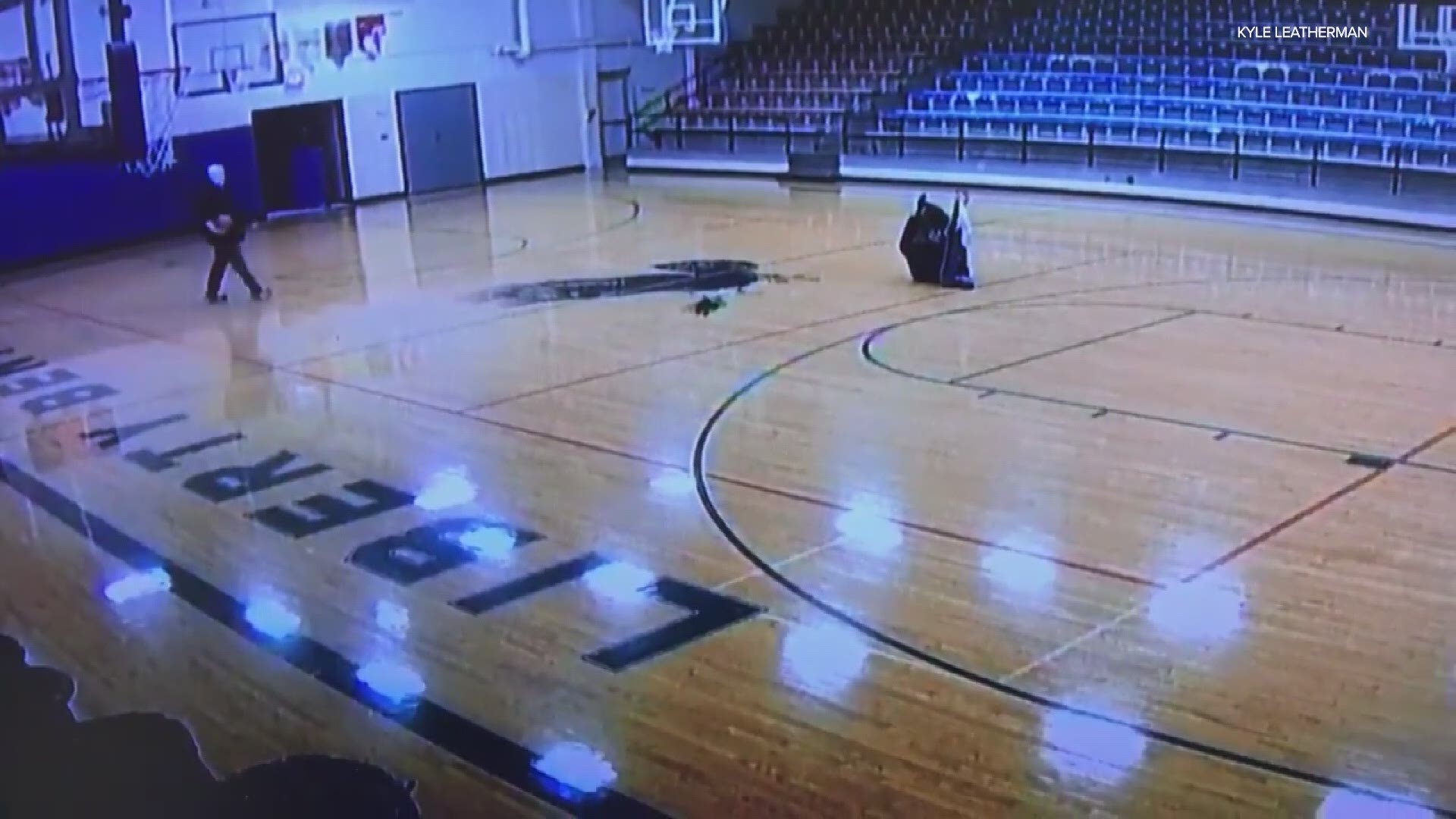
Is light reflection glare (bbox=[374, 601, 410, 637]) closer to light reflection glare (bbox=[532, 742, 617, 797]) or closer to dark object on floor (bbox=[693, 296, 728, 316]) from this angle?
light reflection glare (bbox=[532, 742, 617, 797])

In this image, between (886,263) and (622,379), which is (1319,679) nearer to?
(622,379)

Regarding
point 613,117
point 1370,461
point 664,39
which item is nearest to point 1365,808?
point 1370,461


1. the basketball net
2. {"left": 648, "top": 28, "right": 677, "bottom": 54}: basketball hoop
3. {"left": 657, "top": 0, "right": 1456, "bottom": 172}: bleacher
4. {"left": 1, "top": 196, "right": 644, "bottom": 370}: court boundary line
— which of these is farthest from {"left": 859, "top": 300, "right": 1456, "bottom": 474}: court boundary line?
{"left": 648, "top": 28, "right": 677, "bottom": 54}: basketball hoop

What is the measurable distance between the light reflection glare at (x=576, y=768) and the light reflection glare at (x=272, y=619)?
5.10ft

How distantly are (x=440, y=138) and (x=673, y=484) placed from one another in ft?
48.0

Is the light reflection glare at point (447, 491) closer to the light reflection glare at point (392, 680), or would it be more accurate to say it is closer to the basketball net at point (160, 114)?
the light reflection glare at point (392, 680)

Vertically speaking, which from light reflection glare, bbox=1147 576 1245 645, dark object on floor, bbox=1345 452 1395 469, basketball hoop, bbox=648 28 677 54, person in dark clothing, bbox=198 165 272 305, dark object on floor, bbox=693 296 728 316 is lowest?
light reflection glare, bbox=1147 576 1245 645

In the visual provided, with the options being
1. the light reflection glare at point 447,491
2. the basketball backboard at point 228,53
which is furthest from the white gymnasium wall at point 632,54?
the light reflection glare at point 447,491

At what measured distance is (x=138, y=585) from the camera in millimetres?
6480

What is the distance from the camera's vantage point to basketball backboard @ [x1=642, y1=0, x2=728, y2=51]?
72.1ft

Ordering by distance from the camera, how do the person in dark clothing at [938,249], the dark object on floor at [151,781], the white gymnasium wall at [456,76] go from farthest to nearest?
1. the white gymnasium wall at [456,76]
2. the person in dark clothing at [938,249]
3. the dark object on floor at [151,781]

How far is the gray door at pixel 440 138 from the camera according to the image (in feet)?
67.9

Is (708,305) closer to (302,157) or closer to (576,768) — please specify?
(576,768)

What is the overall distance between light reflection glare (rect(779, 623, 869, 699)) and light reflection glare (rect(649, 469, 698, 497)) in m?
1.78
